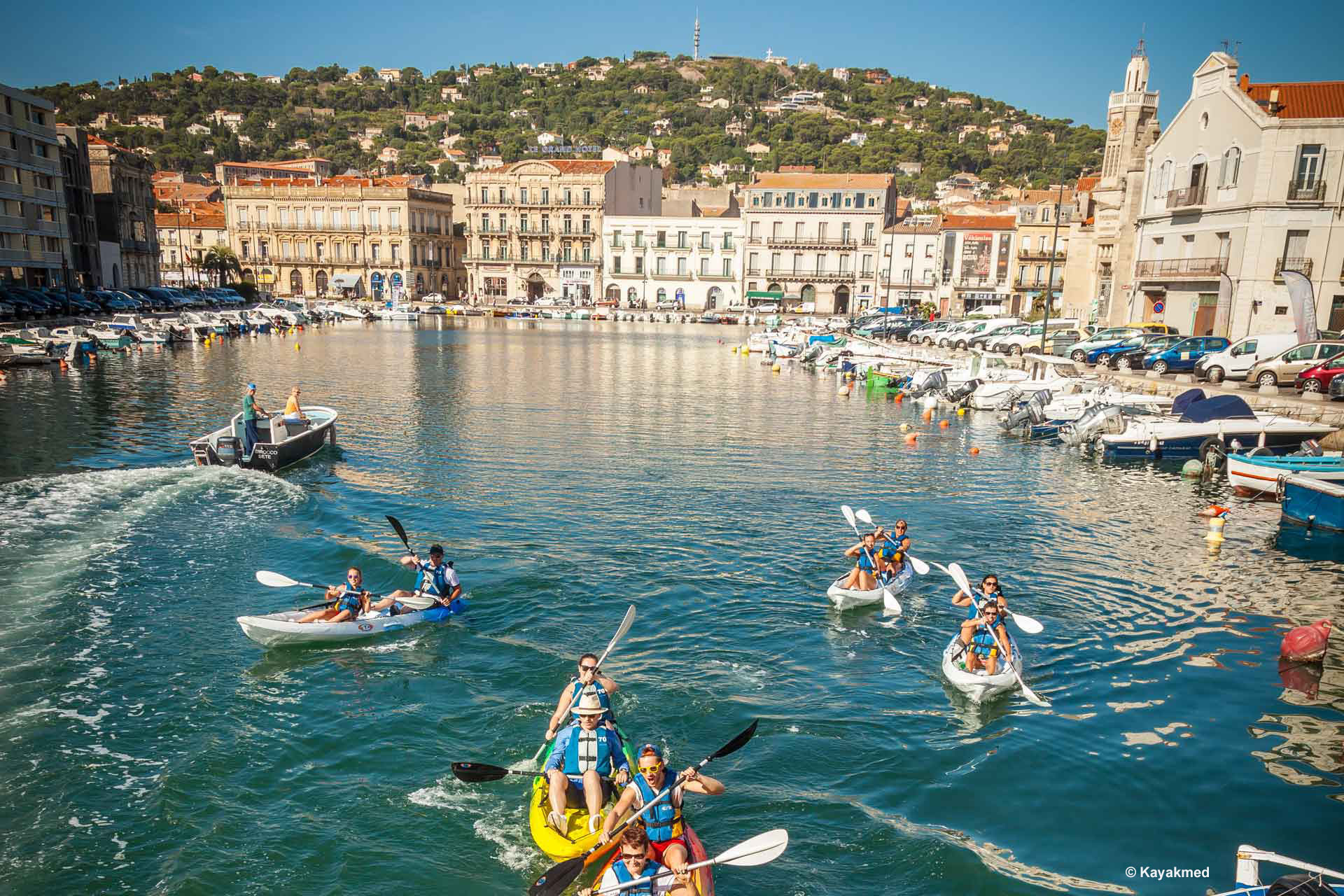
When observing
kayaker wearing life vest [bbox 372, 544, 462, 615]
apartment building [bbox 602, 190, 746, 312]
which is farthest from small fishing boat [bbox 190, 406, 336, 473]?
apartment building [bbox 602, 190, 746, 312]

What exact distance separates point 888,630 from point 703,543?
5.31 meters

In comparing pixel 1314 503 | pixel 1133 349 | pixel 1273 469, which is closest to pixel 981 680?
pixel 1314 503

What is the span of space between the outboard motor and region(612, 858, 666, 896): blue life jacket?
2743 centimetres

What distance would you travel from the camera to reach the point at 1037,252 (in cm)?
7638

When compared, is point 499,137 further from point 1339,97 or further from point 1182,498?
point 1182,498

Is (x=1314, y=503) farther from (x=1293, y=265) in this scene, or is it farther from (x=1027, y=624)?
(x=1293, y=265)

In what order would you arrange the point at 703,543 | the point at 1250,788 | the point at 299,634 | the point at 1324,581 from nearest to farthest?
1. the point at 1250,788
2. the point at 299,634
3. the point at 1324,581
4. the point at 703,543

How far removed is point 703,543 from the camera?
63.0 ft

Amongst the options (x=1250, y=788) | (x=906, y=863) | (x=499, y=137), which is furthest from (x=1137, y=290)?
(x=499, y=137)

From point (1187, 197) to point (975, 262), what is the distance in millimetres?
40658

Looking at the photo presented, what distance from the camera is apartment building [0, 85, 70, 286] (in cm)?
5944

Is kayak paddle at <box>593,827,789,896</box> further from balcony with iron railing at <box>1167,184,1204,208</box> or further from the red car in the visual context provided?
balcony with iron railing at <box>1167,184,1204,208</box>

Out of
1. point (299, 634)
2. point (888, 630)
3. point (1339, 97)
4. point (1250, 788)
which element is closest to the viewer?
point (1250, 788)

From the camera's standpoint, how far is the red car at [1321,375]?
2912cm
